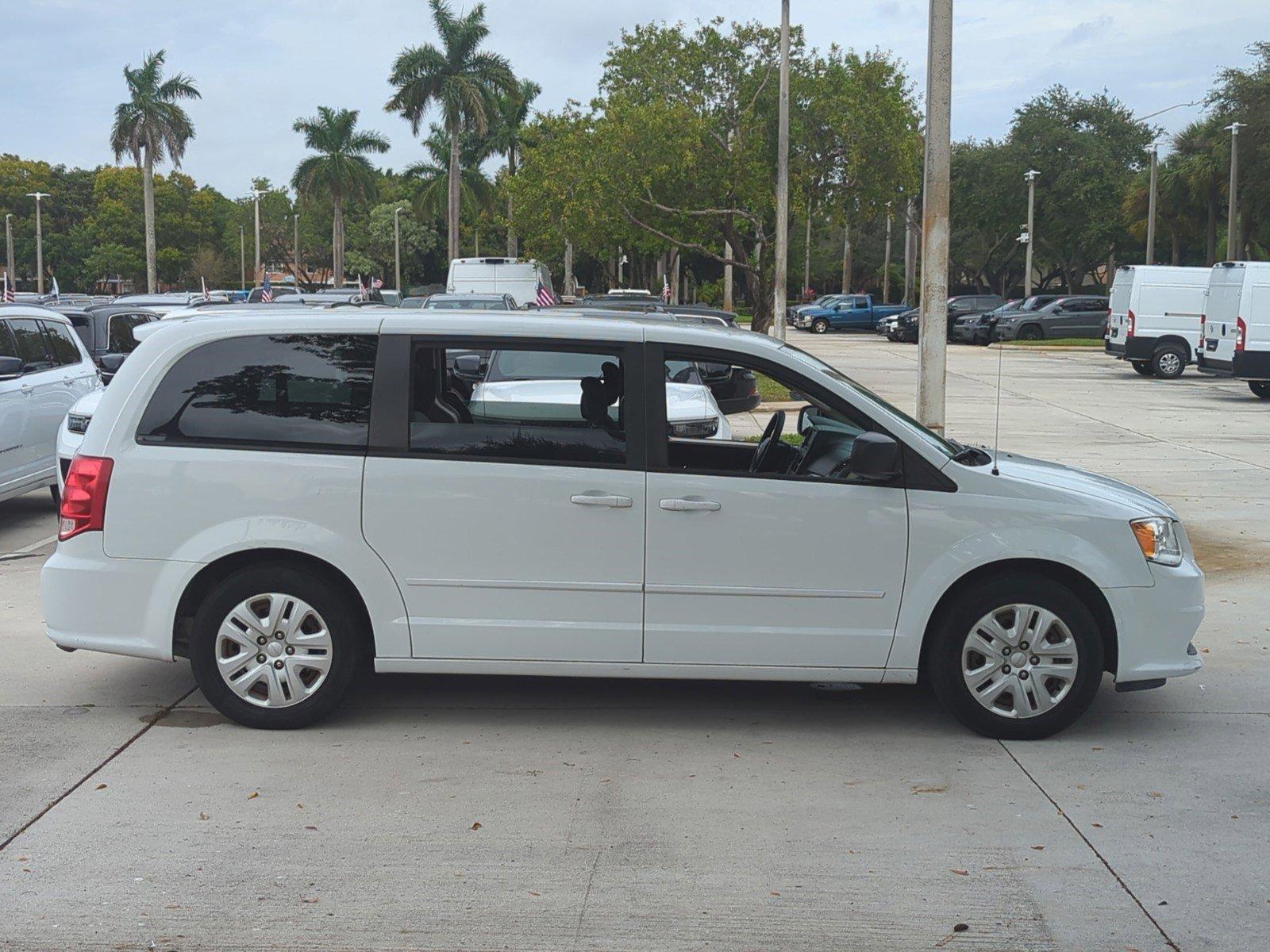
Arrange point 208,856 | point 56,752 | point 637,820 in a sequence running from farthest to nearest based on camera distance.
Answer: point 56,752 < point 637,820 < point 208,856

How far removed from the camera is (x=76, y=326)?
51.8 feet

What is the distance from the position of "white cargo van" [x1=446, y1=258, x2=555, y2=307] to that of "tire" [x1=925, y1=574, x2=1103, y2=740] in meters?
27.5

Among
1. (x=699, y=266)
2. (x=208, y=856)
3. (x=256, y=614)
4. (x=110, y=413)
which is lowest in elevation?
(x=208, y=856)

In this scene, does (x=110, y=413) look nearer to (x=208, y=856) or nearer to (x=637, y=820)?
(x=208, y=856)

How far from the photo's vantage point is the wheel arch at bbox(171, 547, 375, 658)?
5.91 meters

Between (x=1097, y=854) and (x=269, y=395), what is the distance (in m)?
3.72

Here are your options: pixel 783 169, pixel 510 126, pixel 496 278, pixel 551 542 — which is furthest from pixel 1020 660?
pixel 510 126

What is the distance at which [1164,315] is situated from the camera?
100 ft

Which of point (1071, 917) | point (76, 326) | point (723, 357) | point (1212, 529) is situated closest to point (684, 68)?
point (76, 326)

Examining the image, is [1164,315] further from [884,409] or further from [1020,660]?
[1020,660]

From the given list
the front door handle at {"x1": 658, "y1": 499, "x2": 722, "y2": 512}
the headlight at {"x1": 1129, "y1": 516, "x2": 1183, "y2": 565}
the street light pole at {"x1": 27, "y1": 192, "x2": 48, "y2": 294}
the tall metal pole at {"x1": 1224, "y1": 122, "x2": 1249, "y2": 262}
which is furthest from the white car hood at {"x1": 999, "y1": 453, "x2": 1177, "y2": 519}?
the street light pole at {"x1": 27, "y1": 192, "x2": 48, "y2": 294}

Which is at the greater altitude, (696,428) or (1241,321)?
(1241,321)

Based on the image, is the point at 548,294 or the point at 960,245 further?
the point at 960,245

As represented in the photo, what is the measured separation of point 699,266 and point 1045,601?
73.0 meters
